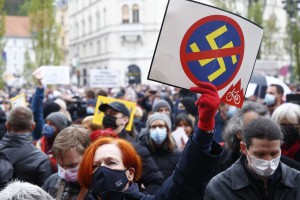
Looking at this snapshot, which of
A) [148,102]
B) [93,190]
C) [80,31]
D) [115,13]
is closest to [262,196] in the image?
[93,190]

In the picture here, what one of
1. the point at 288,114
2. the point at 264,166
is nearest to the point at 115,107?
the point at 288,114

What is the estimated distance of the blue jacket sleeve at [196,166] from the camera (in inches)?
106

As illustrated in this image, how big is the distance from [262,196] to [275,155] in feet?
0.98

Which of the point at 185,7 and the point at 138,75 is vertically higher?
the point at 185,7

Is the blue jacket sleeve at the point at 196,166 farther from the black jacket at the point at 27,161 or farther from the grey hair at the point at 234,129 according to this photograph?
the black jacket at the point at 27,161

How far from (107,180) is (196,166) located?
66 cm

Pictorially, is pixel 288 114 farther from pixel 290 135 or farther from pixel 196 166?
pixel 196 166

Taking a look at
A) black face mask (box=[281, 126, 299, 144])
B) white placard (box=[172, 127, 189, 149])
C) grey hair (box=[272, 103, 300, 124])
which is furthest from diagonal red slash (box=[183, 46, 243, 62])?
white placard (box=[172, 127, 189, 149])

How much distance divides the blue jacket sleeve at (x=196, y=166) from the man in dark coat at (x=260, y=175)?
1.16 meters

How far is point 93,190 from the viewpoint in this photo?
323 cm

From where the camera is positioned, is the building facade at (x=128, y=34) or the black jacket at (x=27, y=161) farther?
the building facade at (x=128, y=34)

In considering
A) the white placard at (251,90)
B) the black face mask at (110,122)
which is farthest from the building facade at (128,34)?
the black face mask at (110,122)

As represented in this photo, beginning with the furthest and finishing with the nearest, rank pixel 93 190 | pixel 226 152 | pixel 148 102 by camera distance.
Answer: pixel 148 102 → pixel 226 152 → pixel 93 190

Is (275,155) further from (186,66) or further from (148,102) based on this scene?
(148,102)
